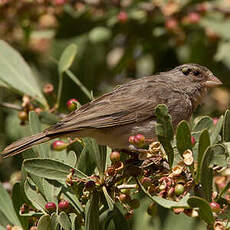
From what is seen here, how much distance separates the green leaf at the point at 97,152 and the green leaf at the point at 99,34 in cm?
237

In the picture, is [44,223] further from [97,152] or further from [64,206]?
[97,152]

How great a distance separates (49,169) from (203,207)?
1.01 m

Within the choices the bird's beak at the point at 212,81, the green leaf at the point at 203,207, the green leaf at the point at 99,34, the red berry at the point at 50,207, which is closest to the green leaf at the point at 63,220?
the red berry at the point at 50,207

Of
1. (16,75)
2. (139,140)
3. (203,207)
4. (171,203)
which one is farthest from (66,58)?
(203,207)

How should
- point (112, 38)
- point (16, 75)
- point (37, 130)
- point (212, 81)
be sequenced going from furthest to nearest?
point (112, 38), point (212, 81), point (16, 75), point (37, 130)

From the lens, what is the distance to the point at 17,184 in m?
3.33

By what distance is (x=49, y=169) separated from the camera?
10.2ft

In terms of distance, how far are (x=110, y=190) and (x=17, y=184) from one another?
0.62m

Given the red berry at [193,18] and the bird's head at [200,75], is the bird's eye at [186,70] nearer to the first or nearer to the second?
the bird's head at [200,75]

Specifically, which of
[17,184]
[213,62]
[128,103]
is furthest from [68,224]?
[213,62]

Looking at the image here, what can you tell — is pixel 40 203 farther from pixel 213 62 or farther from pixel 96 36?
pixel 213 62

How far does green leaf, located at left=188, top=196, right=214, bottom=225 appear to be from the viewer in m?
2.52

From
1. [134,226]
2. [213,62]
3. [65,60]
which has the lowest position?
[134,226]

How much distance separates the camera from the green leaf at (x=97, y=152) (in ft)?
10.8
